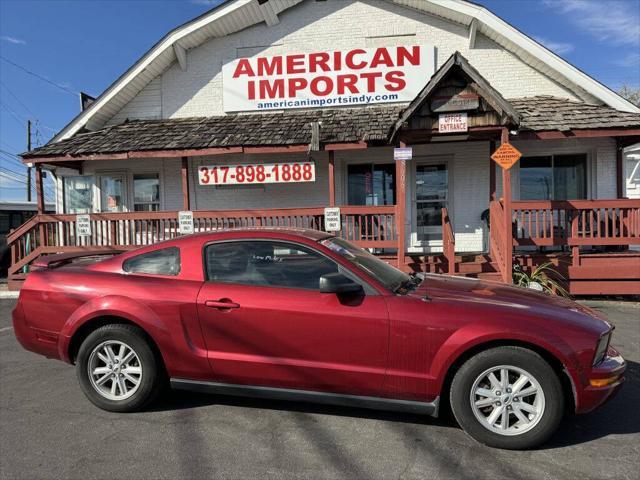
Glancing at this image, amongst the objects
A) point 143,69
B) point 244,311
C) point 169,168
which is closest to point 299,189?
point 169,168

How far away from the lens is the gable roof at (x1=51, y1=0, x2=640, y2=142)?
9883mm

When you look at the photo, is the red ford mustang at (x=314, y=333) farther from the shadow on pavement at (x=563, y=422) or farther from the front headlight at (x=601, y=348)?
the shadow on pavement at (x=563, y=422)

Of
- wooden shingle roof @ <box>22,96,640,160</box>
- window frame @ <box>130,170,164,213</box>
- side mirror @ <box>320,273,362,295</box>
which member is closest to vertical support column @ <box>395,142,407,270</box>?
wooden shingle roof @ <box>22,96,640,160</box>

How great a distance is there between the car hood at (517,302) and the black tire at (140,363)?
7.08 feet

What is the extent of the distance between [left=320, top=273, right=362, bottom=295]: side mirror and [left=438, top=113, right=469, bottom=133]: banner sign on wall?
5557 mm

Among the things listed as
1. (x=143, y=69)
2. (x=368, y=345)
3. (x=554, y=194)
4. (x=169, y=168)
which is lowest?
(x=368, y=345)

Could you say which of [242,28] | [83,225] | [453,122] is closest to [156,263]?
[453,122]

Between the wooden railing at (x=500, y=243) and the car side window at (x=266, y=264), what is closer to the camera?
the car side window at (x=266, y=264)

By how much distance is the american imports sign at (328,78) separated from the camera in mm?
10758

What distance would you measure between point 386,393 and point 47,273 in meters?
3.12

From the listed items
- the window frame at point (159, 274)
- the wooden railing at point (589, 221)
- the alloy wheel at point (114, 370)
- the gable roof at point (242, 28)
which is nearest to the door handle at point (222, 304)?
the window frame at point (159, 274)

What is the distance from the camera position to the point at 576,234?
847 cm

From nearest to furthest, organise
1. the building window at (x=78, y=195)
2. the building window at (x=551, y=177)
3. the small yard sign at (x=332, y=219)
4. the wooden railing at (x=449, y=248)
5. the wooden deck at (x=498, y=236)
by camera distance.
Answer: the wooden deck at (x=498, y=236) < the wooden railing at (x=449, y=248) < the small yard sign at (x=332, y=219) < the building window at (x=551, y=177) < the building window at (x=78, y=195)

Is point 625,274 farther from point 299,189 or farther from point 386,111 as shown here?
point 299,189
